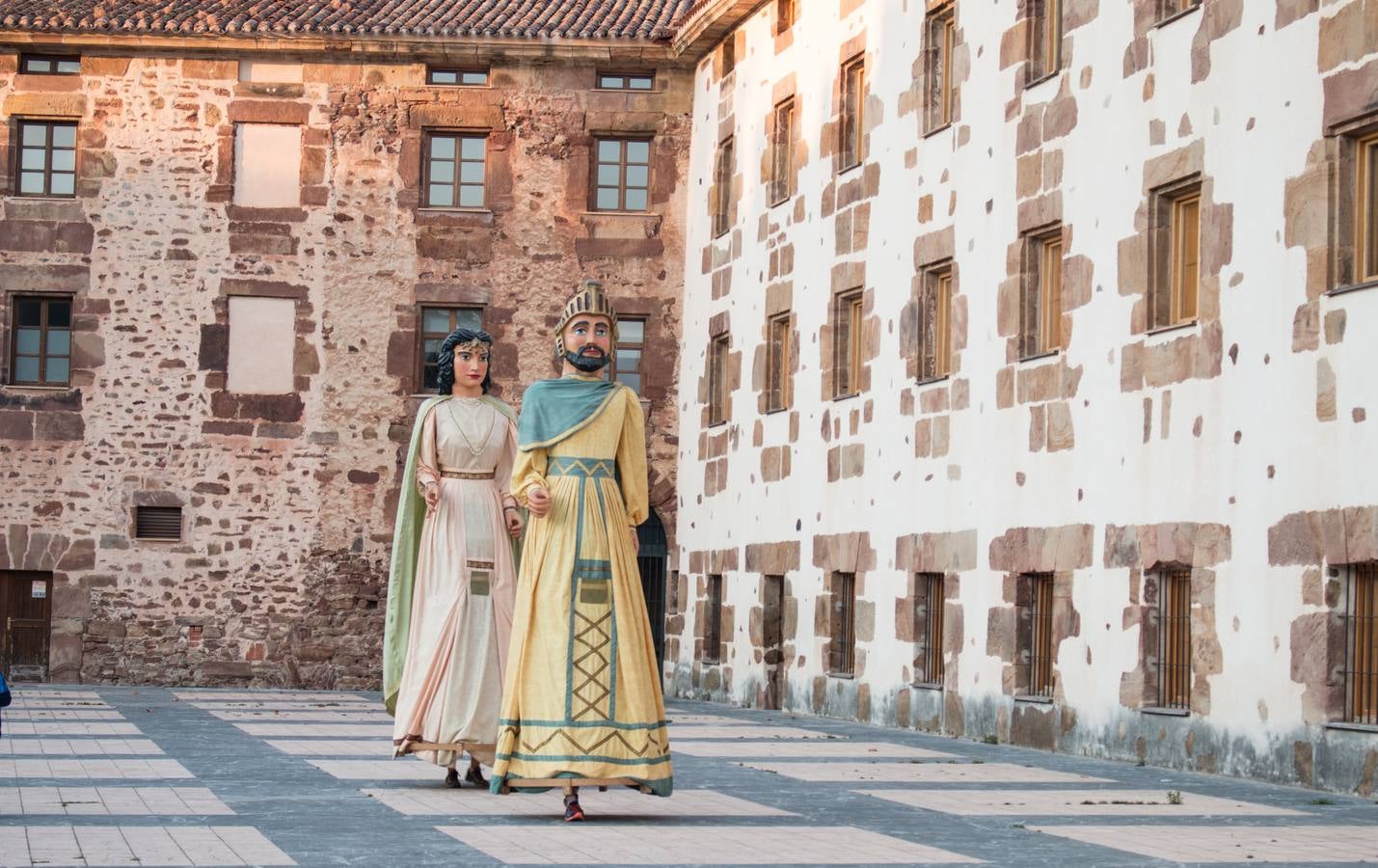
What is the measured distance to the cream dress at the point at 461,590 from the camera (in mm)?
12875

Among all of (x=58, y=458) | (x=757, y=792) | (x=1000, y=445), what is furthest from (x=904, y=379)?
(x=58, y=458)

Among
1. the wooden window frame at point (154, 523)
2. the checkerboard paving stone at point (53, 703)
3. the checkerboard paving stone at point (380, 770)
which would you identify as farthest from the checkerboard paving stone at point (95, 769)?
the wooden window frame at point (154, 523)

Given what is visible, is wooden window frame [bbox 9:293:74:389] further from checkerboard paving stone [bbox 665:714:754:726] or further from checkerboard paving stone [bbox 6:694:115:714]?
checkerboard paving stone [bbox 665:714:754:726]

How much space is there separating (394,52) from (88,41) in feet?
14.0

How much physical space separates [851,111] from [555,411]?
15.6m

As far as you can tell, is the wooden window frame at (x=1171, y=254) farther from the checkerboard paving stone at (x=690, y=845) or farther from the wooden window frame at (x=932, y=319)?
the checkerboard paving stone at (x=690, y=845)

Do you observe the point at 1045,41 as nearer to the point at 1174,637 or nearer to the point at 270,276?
the point at 1174,637

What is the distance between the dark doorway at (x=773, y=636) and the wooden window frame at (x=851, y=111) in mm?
5204

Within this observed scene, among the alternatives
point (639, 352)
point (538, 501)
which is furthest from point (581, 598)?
point (639, 352)

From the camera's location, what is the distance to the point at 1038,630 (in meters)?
20.9

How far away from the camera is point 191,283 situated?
33.2 metres

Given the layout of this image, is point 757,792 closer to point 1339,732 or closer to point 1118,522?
point 1339,732

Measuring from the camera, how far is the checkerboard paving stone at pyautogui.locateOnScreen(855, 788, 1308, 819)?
493 inches

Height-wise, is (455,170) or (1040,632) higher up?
(455,170)
